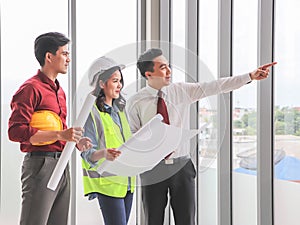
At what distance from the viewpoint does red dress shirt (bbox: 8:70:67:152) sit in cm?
240

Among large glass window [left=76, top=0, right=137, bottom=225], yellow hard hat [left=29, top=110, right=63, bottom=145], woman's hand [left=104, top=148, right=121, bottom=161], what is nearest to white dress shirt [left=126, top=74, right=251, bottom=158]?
woman's hand [left=104, top=148, right=121, bottom=161]

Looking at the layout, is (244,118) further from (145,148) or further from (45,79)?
(45,79)

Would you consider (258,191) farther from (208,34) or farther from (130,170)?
(208,34)

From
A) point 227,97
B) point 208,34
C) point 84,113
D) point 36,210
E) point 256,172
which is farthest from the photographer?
point 208,34

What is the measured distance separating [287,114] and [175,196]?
624 mm

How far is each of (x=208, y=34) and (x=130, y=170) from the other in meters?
1.26

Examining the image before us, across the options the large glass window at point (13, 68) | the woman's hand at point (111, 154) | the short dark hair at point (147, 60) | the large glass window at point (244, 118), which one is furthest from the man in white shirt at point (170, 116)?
the large glass window at point (13, 68)

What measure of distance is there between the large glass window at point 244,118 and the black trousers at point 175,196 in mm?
357

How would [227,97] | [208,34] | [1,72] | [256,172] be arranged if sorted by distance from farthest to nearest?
1. [1,72]
2. [208,34]
3. [227,97]
4. [256,172]

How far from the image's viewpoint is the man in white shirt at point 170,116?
2.17 metres

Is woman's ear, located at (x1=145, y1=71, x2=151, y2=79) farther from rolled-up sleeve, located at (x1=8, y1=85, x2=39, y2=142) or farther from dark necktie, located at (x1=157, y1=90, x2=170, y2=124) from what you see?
rolled-up sleeve, located at (x1=8, y1=85, x2=39, y2=142)

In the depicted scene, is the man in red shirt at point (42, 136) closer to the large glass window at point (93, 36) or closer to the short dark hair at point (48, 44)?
the short dark hair at point (48, 44)

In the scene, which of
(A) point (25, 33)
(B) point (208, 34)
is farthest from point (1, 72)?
(B) point (208, 34)

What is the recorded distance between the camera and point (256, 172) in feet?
8.66
